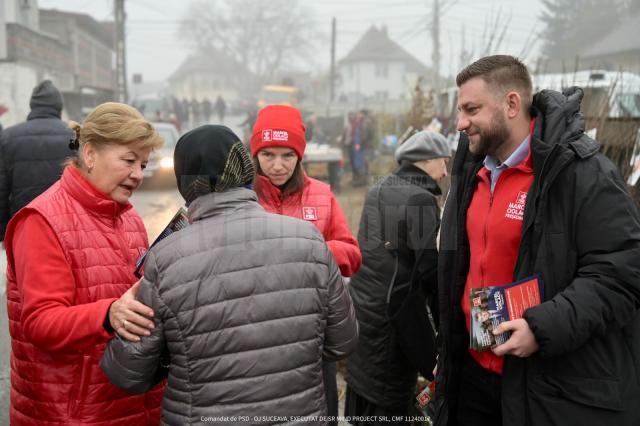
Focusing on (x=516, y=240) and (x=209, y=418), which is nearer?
(x=209, y=418)

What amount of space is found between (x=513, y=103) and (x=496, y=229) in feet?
1.76

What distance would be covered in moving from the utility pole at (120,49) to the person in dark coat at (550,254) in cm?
2454

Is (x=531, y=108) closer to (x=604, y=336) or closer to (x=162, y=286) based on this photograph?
(x=604, y=336)

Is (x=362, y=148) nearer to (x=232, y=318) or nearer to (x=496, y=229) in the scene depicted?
(x=496, y=229)

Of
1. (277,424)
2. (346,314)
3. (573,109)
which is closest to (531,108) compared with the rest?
(573,109)

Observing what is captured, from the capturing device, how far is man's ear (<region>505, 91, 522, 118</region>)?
238 centimetres

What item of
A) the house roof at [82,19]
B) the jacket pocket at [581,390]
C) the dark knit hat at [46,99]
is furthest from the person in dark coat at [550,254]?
the house roof at [82,19]

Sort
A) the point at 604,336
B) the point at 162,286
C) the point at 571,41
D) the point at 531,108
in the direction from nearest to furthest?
the point at 162,286, the point at 604,336, the point at 531,108, the point at 571,41

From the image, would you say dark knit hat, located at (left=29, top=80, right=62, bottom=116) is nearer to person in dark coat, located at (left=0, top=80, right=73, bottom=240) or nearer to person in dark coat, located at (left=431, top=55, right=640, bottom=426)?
person in dark coat, located at (left=0, top=80, right=73, bottom=240)

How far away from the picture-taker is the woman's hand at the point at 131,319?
1723 millimetres

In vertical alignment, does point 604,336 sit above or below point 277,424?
above

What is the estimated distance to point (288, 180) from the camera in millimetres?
3121

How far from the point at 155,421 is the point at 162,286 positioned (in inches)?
32.1

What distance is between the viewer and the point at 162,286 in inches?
67.4
